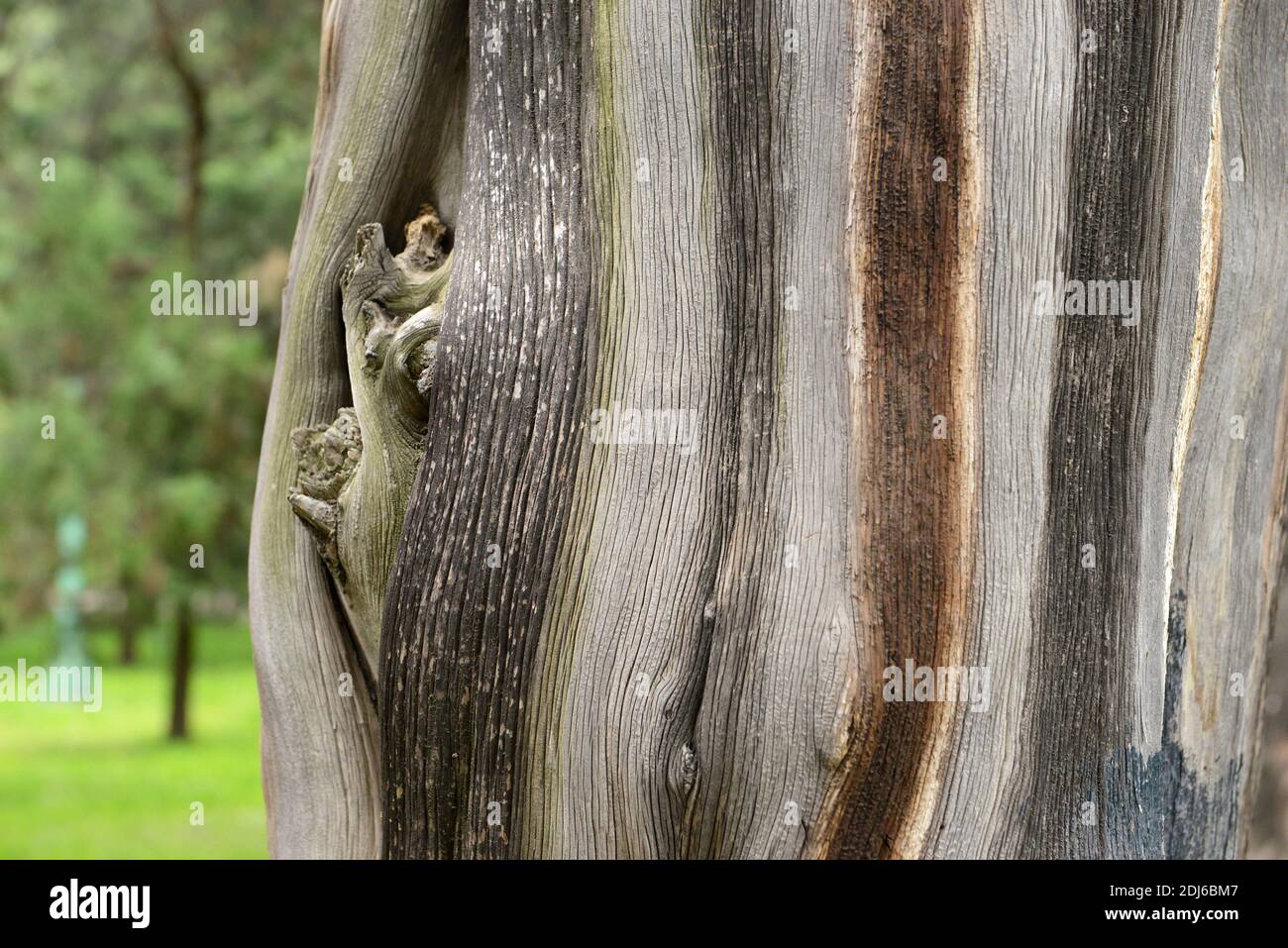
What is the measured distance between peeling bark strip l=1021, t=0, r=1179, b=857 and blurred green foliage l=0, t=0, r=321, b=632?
251 inches

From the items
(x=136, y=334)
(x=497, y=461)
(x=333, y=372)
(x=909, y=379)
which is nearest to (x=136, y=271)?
(x=136, y=334)

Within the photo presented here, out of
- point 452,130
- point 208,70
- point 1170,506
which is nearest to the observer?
point 1170,506

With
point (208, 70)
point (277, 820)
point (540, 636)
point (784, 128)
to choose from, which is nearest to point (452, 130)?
point (784, 128)

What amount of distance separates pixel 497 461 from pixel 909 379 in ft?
1.87

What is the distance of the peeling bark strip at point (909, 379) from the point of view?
1.50 metres

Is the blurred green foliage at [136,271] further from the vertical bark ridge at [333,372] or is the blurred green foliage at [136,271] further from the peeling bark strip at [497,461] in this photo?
the peeling bark strip at [497,461]

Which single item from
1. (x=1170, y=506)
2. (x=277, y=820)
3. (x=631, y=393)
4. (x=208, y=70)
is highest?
(x=208, y=70)

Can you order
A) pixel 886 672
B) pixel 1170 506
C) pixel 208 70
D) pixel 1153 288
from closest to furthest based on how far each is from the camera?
pixel 886 672 < pixel 1153 288 < pixel 1170 506 < pixel 208 70

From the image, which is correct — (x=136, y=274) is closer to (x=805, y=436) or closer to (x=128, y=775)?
(x=128, y=775)

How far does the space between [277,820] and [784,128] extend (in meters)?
→ 1.38

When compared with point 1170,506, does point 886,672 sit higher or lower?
lower

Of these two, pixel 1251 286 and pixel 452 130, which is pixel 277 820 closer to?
pixel 452 130

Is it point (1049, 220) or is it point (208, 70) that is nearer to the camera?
point (1049, 220)

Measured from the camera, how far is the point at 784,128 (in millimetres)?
1555
